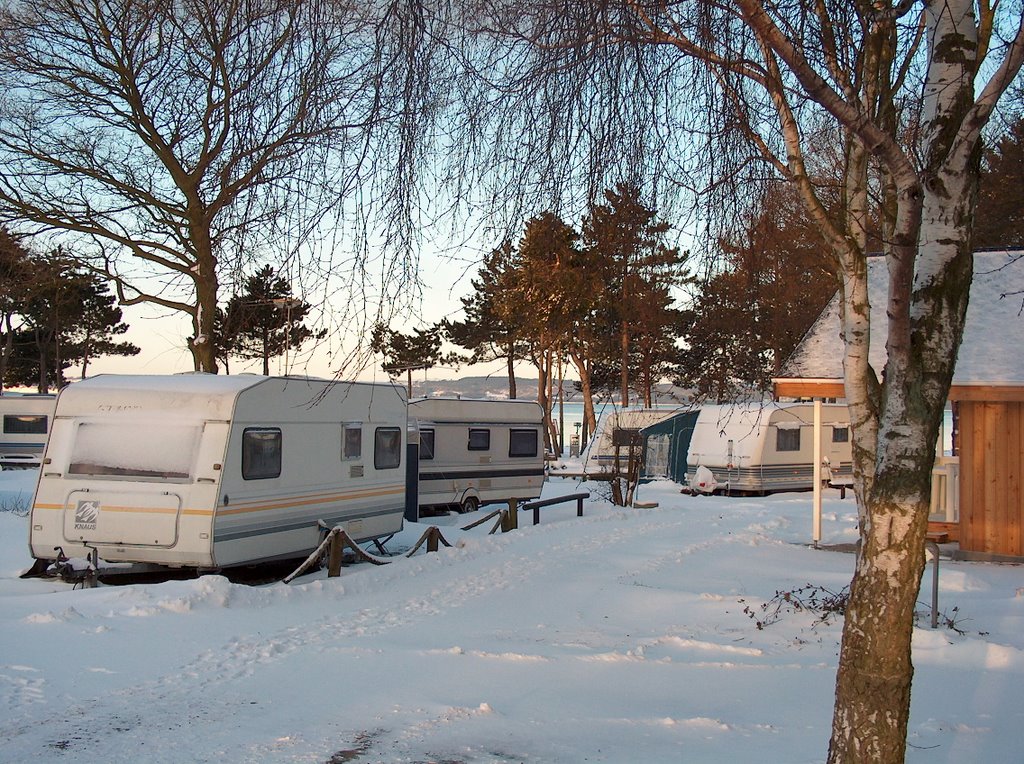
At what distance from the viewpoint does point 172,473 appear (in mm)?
10781

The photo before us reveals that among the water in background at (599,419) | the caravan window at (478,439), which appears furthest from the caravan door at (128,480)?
the caravan window at (478,439)

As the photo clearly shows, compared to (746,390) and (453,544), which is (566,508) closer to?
(453,544)

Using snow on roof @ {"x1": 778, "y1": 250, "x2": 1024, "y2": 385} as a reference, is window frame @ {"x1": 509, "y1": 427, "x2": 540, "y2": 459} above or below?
below

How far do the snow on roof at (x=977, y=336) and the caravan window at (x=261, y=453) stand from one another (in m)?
6.96

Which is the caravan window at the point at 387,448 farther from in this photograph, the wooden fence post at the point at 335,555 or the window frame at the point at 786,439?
the window frame at the point at 786,439

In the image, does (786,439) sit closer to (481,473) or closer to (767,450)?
(767,450)

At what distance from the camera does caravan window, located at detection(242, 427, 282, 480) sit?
36.7 feet

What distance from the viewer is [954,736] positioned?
5594 mm

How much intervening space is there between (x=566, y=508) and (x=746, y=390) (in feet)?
39.9

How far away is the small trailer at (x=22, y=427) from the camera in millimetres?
31906

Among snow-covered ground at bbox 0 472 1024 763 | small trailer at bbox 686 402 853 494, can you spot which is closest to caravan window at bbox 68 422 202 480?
snow-covered ground at bbox 0 472 1024 763

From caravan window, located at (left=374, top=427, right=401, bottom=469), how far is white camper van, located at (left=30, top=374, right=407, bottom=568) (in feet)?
7.18

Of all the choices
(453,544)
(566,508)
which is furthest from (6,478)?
(453,544)

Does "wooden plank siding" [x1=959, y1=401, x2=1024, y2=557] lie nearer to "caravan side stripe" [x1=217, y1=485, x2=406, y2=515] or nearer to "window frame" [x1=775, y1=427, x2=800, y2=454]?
"caravan side stripe" [x1=217, y1=485, x2=406, y2=515]
